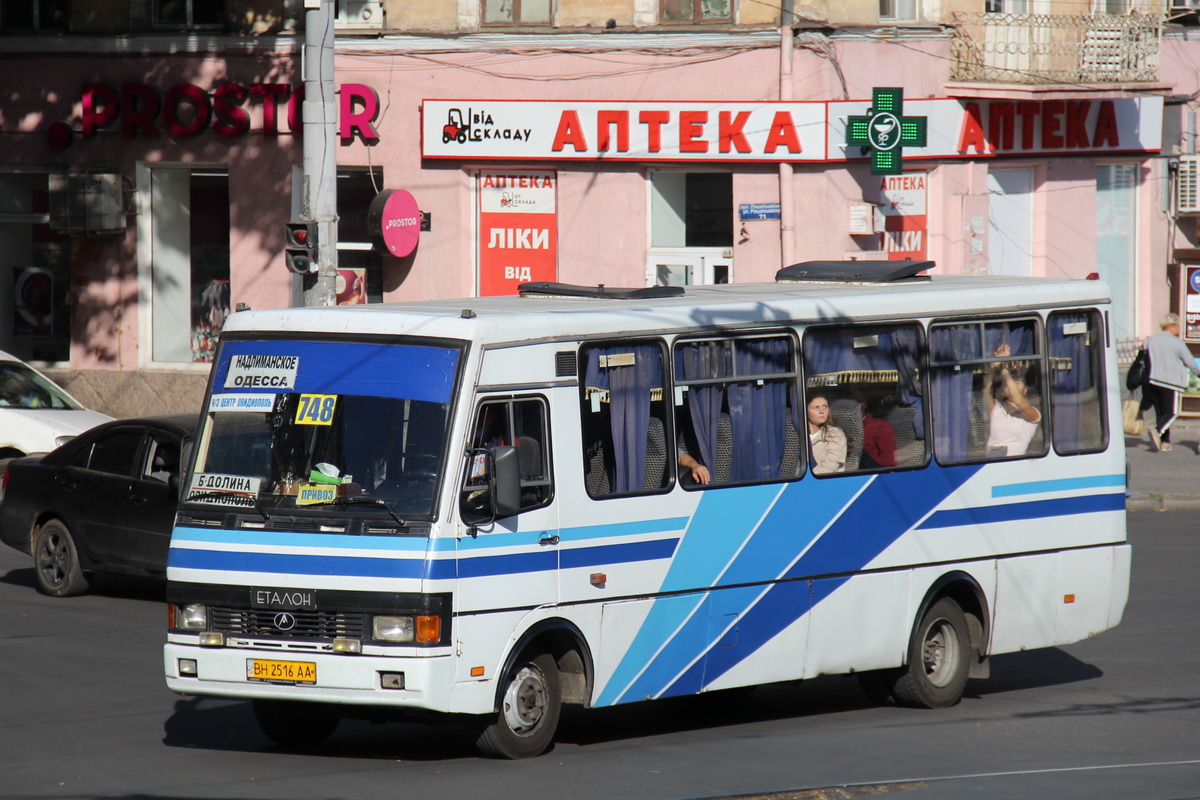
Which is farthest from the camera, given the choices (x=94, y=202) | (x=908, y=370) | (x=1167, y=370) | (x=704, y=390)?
(x=94, y=202)

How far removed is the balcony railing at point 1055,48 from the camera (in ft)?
77.1

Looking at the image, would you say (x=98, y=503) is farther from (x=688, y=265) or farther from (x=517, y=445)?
(x=688, y=265)

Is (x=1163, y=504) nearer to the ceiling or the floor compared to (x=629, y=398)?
nearer to the floor

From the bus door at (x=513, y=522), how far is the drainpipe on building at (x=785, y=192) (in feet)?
48.3

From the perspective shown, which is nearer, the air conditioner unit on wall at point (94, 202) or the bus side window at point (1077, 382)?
the bus side window at point (1077, 382)

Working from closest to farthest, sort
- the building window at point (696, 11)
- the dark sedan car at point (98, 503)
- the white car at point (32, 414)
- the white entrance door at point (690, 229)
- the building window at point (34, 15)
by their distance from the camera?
the dark sedan car at point (98, 503), the white car at point (32, 414), the building window at point (696, 11), the white entrance door at point (690, 229), the building window at point (34, 15)

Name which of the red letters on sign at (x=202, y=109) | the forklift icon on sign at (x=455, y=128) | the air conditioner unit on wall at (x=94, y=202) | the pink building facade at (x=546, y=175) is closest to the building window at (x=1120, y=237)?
the pink building facade at (x=546, y=175)

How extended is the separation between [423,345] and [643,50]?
15.8 m

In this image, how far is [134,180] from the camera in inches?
1020

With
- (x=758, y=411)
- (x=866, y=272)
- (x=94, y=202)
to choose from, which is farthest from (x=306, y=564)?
(x=94, y=202)

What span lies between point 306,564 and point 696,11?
16569 mm

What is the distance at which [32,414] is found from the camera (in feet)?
60.4

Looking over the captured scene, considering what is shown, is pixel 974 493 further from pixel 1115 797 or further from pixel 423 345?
pixel 423 345

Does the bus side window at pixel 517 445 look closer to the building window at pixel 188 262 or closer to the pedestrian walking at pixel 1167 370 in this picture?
the pedestrian walking at pixel 1167 370
